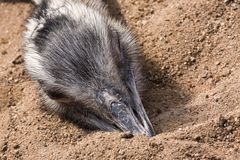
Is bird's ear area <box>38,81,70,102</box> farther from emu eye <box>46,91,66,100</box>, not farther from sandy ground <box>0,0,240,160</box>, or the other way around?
sandy ground <box>0,0,240,160</box>

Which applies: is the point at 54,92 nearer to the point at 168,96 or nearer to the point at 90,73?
the point at 90,73

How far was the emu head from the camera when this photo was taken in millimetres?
3734

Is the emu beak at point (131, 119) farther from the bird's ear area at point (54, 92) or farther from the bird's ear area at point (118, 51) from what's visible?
the bird's ear area at point (54, 92)

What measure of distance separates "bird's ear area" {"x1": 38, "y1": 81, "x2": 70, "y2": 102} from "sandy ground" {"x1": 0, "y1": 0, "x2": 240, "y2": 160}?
5.1 inches

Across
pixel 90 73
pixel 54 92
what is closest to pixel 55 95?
pixel 54 92

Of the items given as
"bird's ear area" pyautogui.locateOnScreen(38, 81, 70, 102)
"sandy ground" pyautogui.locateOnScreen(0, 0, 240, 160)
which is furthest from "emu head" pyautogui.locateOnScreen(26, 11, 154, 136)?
"sandy ground" pyautogui.locateOnScreen(0, 0, 240, 160)

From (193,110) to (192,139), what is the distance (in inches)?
14.8

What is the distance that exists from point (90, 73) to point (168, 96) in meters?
0.54

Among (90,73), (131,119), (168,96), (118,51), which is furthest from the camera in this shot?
(168,96)

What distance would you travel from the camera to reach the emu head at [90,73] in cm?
373

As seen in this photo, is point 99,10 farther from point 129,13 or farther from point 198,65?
point 198,65

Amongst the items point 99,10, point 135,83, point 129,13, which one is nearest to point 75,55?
point 135,83

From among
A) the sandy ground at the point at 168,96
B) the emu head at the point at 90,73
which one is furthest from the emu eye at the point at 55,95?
the sandy ground at the point at 168,96

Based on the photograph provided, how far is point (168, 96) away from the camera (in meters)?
4.07
